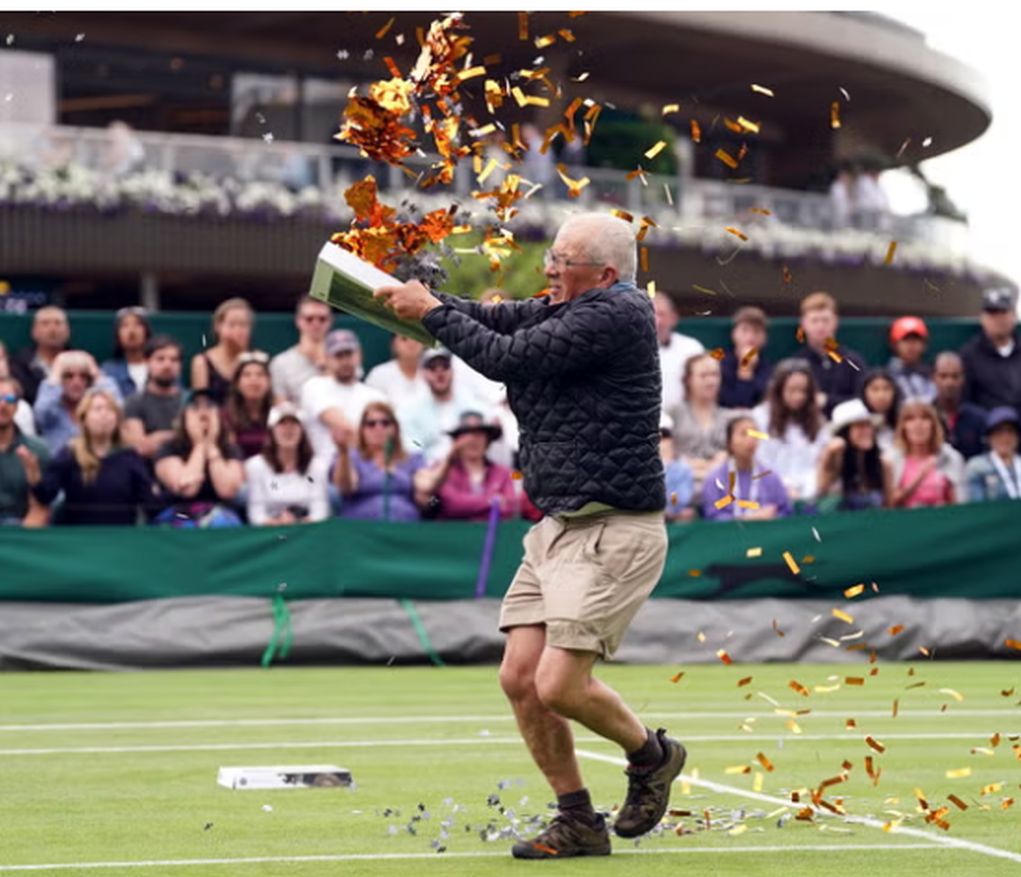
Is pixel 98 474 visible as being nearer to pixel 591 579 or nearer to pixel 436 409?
pixel 436 409

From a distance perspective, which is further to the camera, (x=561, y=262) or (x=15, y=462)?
(x=15, y=462)

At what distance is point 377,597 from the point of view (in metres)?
17.8

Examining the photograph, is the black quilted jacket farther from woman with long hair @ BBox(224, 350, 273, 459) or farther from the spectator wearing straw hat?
the spectator wearing straw hat

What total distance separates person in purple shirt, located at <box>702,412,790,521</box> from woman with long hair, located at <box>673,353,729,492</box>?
0.21 metres

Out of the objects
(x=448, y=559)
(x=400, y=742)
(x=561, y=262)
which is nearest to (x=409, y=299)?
(x=561, y=262)

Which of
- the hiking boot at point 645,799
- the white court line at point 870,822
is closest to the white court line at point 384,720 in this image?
the white court line at point 870,822

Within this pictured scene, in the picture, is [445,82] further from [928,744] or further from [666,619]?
[666,619]

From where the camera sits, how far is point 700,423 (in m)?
18.3

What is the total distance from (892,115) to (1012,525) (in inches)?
1828

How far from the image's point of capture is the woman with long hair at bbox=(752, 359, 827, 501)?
716 inches

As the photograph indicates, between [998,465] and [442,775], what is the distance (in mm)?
9906

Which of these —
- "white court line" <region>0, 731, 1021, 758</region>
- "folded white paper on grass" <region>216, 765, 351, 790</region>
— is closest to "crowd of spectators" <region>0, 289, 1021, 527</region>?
"white court line" <region>0, 731, 1021, 758</region>

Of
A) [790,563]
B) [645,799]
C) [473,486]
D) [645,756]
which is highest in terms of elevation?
[790,563]

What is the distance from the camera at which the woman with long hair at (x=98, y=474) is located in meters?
17.2
